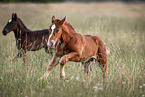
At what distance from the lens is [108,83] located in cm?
416

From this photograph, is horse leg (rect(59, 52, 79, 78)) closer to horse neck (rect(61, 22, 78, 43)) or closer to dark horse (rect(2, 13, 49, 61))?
horse neck (rect(61, 22, 78, 43))

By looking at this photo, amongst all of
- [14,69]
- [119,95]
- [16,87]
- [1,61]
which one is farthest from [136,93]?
[1,61]

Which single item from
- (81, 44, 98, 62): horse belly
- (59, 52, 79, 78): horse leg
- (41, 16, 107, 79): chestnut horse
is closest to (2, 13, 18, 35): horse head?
(41, 16, 107, 79): chestnut horse

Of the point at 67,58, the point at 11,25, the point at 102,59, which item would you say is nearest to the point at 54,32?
the point at 67,58

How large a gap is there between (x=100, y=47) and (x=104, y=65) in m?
0.49

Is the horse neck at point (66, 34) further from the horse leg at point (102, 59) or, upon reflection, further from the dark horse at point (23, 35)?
the dark horse at point (23, 35)

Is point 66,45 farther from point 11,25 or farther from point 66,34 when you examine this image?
point 11,25

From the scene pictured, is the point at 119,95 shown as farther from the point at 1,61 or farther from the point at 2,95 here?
the point at 1,61

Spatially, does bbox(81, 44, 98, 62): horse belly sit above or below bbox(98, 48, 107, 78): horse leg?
above

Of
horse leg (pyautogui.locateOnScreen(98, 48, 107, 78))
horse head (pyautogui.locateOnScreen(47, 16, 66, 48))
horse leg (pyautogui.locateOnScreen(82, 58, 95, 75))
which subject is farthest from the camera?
horse leg (pyautogui.locateOnScreen(82, 58, 95, 75))

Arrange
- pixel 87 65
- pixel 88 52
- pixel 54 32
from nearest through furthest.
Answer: pixel 54 32
pixel 88 52
pixel 87 65

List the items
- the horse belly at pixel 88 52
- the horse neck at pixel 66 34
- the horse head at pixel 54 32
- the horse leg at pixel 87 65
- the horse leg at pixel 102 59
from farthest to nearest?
the horse leg at pixel 87 65, the horse leg at pixel 102 59, the horse belly at pixel 88 52, the horse neck at pixel 66 34, the horse head at pixel 54 32

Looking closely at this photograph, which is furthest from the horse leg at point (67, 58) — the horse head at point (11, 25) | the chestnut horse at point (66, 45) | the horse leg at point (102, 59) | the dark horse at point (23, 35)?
the horse head at point (11, 25)

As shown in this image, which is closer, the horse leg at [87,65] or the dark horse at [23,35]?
the horse leg at [87,65]
